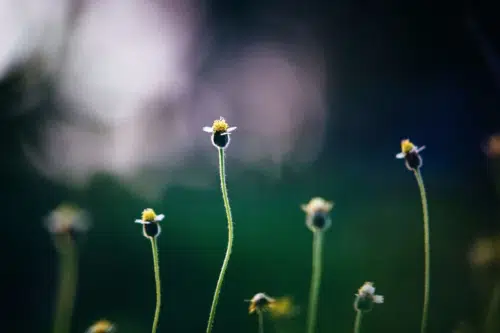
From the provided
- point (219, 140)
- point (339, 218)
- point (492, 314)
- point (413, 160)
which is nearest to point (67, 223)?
point (219, 140)

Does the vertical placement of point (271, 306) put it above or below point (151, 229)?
below

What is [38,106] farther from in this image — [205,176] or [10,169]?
[205,176]

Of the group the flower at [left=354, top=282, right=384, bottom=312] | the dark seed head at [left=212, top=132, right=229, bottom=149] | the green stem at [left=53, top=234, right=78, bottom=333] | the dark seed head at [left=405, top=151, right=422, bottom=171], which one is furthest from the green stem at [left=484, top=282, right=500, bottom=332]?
the green stem at [left=53, top=234, right=78, bottom=333]

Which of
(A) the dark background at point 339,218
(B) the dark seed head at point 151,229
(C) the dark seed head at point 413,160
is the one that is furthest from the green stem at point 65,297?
(C) the dark seed head at point 413,160

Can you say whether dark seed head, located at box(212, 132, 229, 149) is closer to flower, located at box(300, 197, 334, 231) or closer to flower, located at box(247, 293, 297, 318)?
flower, located at box(300, 197, 334, 231)

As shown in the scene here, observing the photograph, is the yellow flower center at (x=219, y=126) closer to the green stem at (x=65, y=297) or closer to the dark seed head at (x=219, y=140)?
the dark seed head at (x=219, y=140)

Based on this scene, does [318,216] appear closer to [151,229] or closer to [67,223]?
[151,229]

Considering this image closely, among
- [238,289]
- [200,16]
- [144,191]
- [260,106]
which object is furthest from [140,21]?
[238,289]
